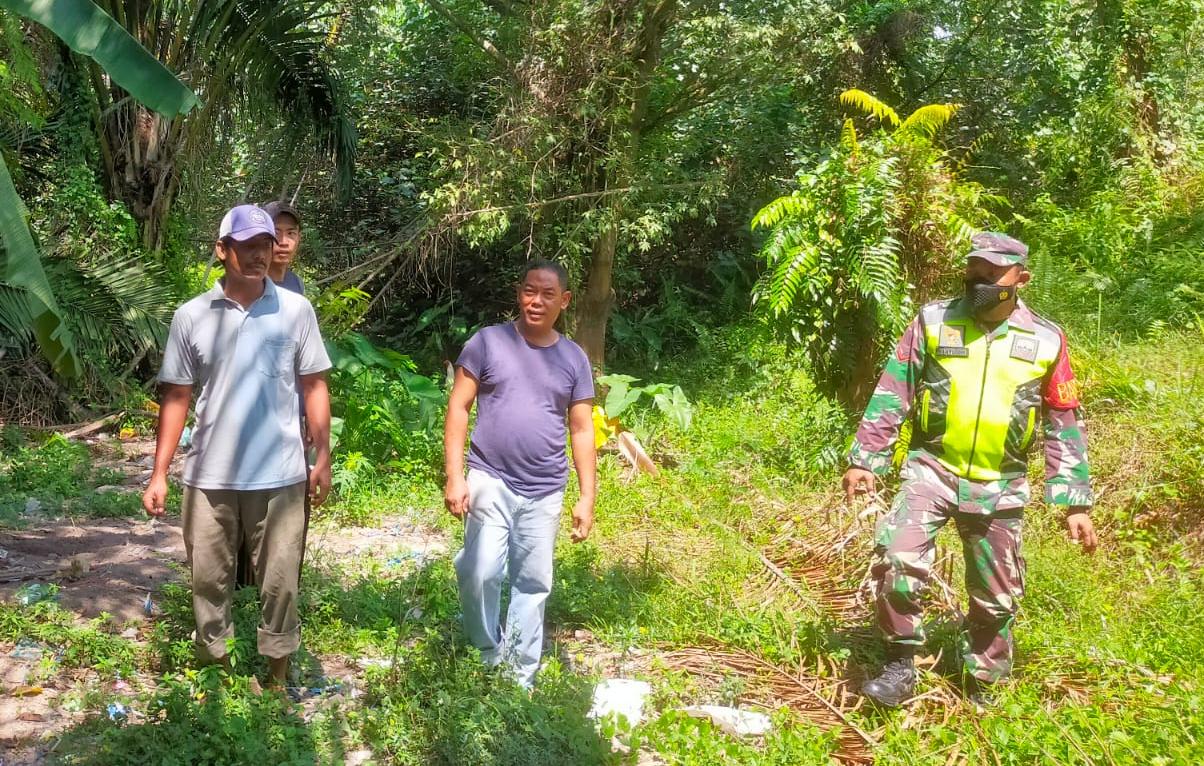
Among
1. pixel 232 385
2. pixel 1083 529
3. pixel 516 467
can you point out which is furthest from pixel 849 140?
pixel 232 385

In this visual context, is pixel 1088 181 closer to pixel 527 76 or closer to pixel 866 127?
pixel 866 127

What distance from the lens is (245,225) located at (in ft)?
12.6

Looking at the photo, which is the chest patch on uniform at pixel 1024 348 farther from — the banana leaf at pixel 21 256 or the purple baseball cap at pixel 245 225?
the banana leaf at pixel 21 256

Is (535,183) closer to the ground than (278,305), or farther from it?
farther from it

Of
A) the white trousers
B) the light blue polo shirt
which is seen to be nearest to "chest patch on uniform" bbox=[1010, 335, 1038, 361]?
the white trousers

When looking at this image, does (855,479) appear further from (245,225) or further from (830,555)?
(245,225)

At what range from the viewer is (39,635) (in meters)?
4.51

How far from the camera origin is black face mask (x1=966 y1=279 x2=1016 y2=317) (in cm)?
417

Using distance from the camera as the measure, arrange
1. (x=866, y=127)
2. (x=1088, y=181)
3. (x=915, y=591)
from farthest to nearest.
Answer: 1. (x=866, y=127)
2. (x=1088, y=181)
3. (x=915, y=591)

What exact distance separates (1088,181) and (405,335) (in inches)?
324

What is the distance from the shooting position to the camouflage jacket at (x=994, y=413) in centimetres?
422

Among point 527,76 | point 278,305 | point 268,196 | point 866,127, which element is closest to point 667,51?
point 527,76

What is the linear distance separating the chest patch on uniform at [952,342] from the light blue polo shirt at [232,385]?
2.64m

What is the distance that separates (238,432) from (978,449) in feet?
9.53
